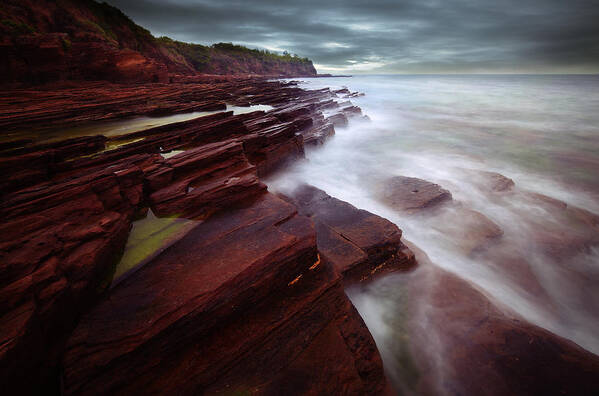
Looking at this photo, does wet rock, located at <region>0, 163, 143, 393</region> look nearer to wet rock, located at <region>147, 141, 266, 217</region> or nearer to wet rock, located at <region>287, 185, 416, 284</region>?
wet rock, located at <region>147, 141, 266, 217</region>

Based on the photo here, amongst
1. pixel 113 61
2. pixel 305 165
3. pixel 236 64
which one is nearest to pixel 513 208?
pixel 305 165

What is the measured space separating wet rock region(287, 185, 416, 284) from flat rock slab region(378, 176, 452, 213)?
80.4 inches

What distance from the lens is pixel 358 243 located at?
4.02 metres

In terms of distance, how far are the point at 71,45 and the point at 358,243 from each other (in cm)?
3132

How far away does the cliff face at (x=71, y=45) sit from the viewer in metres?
17.9

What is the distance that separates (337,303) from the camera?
2.90 metres

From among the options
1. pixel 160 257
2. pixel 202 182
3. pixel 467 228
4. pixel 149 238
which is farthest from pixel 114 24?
pixel 467 228

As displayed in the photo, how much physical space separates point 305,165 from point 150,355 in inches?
296

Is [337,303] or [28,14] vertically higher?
[28,14]

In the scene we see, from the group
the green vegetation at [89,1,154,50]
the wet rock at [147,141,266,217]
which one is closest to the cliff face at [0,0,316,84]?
the green vegetation at [89,1,154,50]

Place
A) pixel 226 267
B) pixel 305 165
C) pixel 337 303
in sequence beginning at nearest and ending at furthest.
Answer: pixel 226 267, pixel 337 303, pixel 305 165

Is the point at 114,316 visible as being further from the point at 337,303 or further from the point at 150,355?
the point at 337,303

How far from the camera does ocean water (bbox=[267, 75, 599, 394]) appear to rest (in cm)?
377

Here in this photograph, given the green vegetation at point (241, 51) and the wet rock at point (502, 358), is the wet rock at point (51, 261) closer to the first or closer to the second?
the wet rock at point (502, 358)
